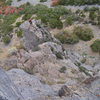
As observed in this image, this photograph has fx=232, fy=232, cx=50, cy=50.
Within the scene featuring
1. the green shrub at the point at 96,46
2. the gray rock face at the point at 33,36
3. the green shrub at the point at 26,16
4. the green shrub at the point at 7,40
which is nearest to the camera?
the gray rock face at the point at 33,36

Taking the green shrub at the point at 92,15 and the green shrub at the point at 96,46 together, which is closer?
the green shrub at the point at 96,46

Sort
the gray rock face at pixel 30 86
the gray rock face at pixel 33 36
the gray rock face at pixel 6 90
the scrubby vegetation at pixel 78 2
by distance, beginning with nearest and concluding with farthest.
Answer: the gray rock face at pixel 6 90, the gray rock face at pixel 30 86, the gray rock face at pixel 33 36, the scrubby vegetation at pixel 78 2

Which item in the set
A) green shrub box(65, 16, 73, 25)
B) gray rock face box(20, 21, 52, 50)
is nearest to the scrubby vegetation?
green shrub box(65, 16, 73, 25)

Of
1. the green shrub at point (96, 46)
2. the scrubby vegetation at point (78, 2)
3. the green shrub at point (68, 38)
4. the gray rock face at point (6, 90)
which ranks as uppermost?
the gray rock face at point (6, 90)

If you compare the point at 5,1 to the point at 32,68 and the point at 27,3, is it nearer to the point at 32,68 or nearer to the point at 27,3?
the point at 27,3

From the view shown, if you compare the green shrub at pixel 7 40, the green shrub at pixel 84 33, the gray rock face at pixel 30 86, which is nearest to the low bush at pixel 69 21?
the green shrub at pixel 84 33

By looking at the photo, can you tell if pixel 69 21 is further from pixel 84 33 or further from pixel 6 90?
pixel 6 90

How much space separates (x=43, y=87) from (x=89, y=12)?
15628 millimetres

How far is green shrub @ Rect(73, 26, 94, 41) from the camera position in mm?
22078

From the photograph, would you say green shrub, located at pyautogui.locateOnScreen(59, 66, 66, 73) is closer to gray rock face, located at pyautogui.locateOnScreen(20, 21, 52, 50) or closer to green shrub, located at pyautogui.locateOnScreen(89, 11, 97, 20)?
gray rock face, located at pyautogui.locateOnScreen(20, 21, 52, 50)

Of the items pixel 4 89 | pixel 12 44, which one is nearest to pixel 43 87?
pixel 4 89

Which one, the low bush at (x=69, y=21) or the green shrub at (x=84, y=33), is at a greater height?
the low bush at (x=69, y=21)

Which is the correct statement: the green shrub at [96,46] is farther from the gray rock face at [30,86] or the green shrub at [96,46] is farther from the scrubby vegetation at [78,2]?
the gray rock face at [30,86]

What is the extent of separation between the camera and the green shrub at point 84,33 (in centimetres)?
2208
